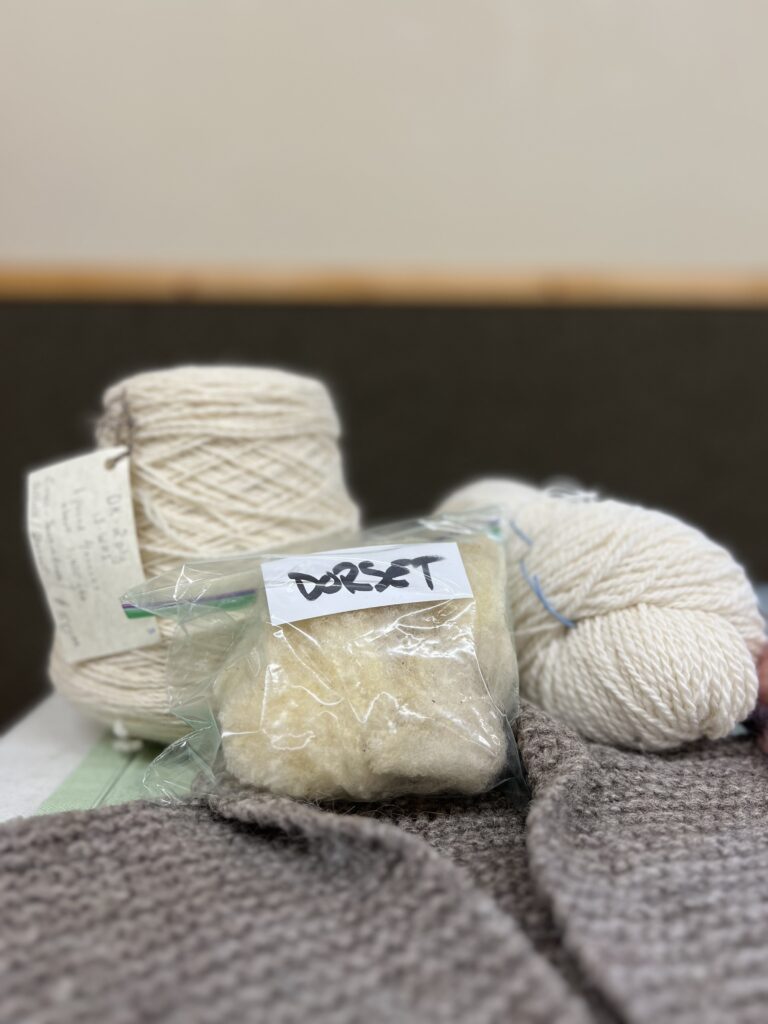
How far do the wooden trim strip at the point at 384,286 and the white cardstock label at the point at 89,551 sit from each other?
1.68ft

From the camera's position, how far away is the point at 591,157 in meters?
0.87

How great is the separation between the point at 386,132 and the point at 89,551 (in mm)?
693

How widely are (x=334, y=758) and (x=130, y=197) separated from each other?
811mm

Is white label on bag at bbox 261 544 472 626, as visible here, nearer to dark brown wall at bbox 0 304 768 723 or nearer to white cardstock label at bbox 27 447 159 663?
white cardstock label at bbox 27 447 159 663

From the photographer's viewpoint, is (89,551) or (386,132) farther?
(386,132)

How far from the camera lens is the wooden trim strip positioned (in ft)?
2.85

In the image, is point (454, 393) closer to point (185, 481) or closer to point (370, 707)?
point (185, 481)

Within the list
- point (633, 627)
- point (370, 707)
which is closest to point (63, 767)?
point (370, 707)

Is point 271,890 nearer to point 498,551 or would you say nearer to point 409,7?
point 498,551

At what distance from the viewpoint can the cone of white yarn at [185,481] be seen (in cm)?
44

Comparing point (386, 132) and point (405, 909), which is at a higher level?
point (386, 132)

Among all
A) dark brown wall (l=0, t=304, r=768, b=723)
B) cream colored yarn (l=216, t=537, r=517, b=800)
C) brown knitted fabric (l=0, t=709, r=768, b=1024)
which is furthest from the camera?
dark brown wall (l=0, t=304, r=768, b=723)

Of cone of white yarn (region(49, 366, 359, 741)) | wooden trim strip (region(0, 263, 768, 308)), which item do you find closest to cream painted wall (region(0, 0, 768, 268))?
wooden trim strip (region(0, 263, 768, 308))

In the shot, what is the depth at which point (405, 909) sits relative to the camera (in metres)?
0.28
